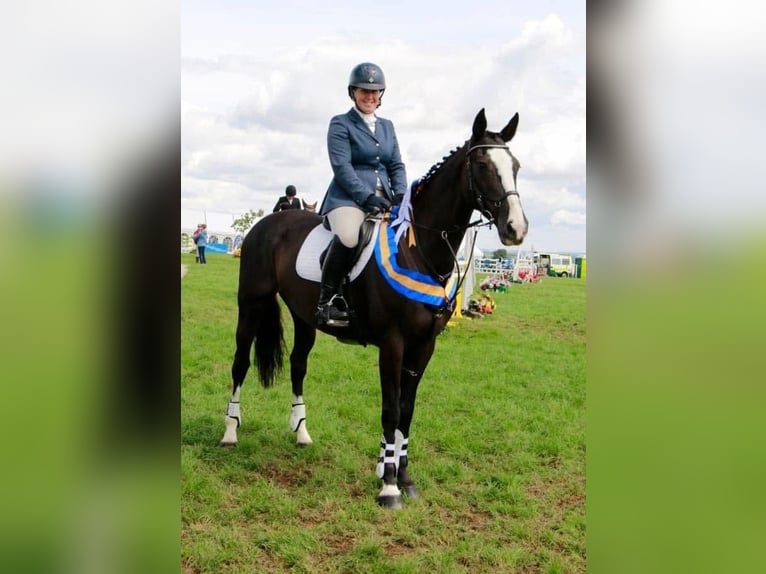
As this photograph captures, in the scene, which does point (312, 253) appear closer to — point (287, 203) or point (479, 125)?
point (479, 125)

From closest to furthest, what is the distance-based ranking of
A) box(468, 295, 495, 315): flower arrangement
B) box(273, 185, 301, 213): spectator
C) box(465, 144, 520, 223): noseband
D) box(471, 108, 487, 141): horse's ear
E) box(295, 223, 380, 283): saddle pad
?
box(465, 144, 520, 223): noseband → box(471, 108, 487, 141): horse's ear → box(295, 223, 380, 283): saddle pad → box(273, 185, 301, 213): spectator → box(468, 295, 495, 315): flower arrangement

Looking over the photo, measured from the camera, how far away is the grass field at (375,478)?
12.0 ft

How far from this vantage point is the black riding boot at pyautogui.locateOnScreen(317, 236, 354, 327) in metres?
4.67

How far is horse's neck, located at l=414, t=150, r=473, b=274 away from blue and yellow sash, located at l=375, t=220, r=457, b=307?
0.46 feet

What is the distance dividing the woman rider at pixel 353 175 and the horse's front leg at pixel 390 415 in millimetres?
535

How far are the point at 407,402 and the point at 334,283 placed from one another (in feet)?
3.70

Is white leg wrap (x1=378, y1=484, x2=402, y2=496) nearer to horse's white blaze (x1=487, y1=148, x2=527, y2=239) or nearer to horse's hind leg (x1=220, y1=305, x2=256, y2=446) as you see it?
A: horse's hind leg (x1=220, y1=305, x2=256, y2=446)

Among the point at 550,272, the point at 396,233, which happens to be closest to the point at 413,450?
the point at 396,233

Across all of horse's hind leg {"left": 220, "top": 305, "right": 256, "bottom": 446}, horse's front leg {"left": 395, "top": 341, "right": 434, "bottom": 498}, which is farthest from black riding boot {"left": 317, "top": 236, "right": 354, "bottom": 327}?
horse's hind leg {"left": 220, "top": 305, "right": 256, "bottom": 446}

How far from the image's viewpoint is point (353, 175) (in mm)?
4605

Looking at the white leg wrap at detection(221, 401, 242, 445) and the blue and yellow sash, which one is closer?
the blue and yellow sash
